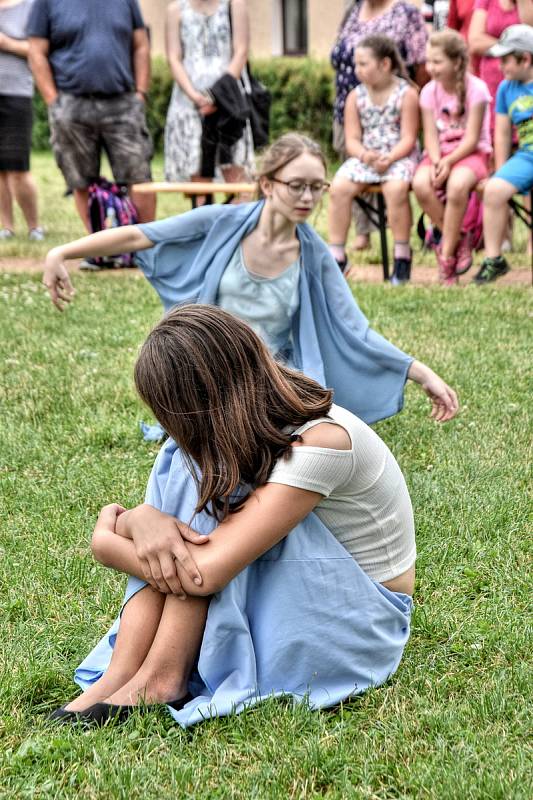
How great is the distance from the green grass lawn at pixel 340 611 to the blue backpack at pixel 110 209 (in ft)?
8.22

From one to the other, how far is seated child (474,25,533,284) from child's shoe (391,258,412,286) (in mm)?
486

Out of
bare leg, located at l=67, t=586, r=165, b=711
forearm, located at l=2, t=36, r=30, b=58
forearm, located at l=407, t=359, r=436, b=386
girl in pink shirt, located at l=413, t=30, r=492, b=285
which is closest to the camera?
bare leg, located at l=67, t=586, r=165, b=711

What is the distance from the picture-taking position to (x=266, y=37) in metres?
22.7

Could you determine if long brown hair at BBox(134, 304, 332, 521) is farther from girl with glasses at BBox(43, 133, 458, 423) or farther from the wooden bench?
the wooden bench

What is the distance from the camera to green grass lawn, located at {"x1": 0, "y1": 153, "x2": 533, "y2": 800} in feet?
8.13

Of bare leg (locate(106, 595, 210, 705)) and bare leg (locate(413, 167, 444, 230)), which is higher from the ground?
bare leg (locate(106, 595, 210, 705))

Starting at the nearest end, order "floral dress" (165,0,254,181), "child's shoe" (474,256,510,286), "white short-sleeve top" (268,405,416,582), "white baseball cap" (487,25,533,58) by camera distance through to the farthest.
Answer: "white short-sleeve top" (268,405,416,582) → "white baseball cap" (487,25,533,58) → "child's shoe" (474,256,510,286) → "floral dress" (165,0,254,181)

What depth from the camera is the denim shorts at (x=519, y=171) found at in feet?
25.2

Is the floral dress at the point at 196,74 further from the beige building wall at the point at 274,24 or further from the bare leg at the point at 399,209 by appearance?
the beige building wall at the point at 274,24

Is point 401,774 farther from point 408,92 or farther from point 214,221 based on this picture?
point 408,92

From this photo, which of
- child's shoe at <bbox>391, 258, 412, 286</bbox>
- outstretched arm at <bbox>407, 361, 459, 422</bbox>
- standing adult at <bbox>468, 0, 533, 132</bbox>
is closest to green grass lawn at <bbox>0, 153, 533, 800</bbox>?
outstretched arm at <bbox>407, 361, 459, 422</bbox>

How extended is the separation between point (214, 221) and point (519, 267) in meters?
4.62

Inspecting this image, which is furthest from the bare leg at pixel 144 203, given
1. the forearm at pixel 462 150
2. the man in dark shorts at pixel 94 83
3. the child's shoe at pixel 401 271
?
the forearm at pixel 462 150

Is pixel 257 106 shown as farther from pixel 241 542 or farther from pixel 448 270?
pixel 241 542
